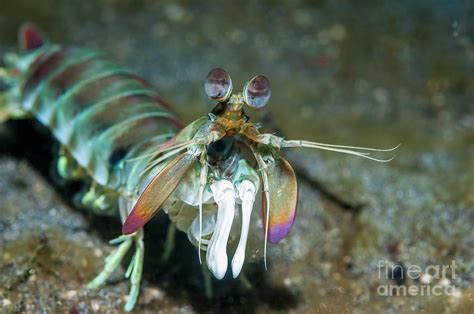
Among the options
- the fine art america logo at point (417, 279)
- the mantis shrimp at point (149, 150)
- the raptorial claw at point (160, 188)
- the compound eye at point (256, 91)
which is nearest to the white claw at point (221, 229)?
the mantis shrimp at point (149, 150)

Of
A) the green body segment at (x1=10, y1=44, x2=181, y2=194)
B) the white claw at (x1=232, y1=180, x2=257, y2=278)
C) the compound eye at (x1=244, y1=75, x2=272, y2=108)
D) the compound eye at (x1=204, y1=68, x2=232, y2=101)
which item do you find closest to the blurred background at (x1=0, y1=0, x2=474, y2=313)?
the green body segment at (x1=10, y1=44, x2=181, y2=194)

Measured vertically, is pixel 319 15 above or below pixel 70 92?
above

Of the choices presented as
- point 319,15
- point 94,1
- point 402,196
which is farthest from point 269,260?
point 94,1

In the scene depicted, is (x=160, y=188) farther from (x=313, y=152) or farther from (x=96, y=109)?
(x=313, y=152)

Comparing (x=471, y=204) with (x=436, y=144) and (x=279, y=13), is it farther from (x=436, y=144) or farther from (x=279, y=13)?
(x=279, y=13)

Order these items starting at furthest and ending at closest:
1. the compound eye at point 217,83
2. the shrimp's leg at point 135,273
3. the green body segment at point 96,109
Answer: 1. the green body segment at point 96,109
2. the shrimp's leg at point 135,273
3. the compound eye at point 217,83

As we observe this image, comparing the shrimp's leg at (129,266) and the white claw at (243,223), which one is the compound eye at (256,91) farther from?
the shrimp's leg at (129,266)

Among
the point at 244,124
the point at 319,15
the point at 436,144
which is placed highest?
the point at 319,15
